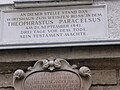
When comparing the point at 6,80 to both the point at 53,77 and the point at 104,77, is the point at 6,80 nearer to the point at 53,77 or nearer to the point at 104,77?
the point at 53,77

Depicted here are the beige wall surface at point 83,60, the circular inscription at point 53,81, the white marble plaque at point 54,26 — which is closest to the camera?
the circular inscription at point 53,81

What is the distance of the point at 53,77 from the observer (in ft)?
20.5

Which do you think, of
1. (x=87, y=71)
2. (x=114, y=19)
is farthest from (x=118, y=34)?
(x=87, y=71)

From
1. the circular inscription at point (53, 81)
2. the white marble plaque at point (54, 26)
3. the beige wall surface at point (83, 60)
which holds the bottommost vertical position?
the circular inscription at point (53, 81)

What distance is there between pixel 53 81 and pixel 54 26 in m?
0.76

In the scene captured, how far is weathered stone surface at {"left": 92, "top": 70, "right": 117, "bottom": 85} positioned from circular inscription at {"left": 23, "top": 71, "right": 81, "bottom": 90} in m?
0.22

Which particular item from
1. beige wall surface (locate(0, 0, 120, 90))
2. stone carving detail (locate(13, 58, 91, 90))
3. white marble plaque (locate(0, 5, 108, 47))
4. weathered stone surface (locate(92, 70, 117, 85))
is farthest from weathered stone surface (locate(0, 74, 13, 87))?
weathered stone surface (locate(92, 70, 117, 85))

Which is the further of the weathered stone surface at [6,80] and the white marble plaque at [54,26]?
the white marble plaque at [54,26]

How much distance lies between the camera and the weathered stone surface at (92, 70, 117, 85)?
6.30 m

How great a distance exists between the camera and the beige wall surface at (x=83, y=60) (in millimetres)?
6318

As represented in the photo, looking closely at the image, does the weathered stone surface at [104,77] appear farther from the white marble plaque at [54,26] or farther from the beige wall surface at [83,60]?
the white marble plaque at [54,26]

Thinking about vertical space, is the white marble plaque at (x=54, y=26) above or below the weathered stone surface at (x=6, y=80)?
above

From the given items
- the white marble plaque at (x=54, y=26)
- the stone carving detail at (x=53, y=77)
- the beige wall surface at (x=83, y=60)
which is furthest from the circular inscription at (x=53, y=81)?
the white marble plaque at (x=54, y=26)

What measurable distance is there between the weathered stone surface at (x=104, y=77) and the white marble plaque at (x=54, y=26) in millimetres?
392
